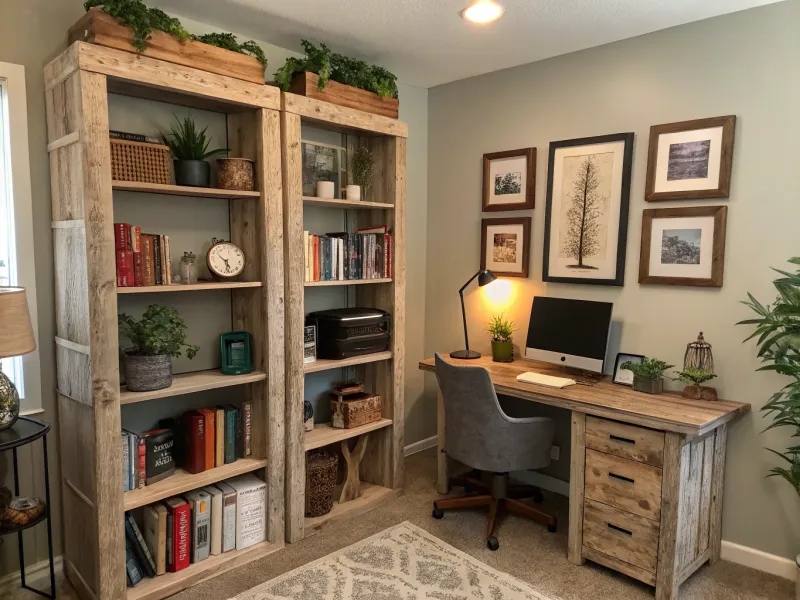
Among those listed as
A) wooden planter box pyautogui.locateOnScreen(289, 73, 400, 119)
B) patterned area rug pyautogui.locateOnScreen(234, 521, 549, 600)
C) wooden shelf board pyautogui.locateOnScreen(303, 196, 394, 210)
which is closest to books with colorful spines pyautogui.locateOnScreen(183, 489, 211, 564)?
patterned area rug pyautogui.locateOnScreen(234, 521, 549, 600)

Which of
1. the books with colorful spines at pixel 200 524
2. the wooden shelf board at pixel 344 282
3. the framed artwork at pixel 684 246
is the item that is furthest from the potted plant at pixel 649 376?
the books with colorful spines at pixel 200 524

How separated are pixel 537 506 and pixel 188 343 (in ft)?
6.96

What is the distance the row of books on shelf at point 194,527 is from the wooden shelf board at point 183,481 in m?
0.11

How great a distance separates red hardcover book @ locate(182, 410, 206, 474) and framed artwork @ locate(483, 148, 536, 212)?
2142 millimetres

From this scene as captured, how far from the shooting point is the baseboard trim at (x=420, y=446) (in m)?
4.05

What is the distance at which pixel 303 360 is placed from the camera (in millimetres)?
2879

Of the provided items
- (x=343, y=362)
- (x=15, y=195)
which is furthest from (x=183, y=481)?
(x=15, y=195)

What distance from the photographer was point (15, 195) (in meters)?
2.29

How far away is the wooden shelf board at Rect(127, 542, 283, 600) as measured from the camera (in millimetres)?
2385

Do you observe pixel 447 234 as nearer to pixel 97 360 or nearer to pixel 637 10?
pixel 637 10

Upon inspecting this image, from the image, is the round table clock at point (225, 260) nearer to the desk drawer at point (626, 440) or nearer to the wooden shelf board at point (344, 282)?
the wooden shelf board at point (344, 282)

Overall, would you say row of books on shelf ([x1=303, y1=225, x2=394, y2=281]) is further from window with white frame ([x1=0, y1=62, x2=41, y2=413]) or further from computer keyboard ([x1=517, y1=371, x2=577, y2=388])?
window with white frame ([x1=0, y1=62, x2=41, y2=413])

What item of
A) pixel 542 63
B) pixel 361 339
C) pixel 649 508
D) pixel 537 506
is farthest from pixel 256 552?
pixel 542 63

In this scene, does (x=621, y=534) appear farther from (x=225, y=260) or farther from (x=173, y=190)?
(x=173, y=190)
